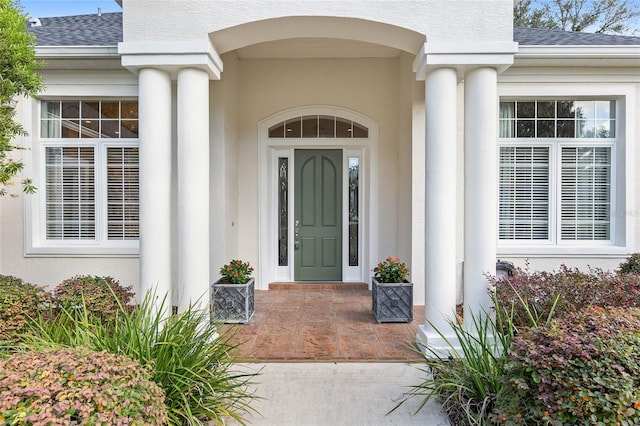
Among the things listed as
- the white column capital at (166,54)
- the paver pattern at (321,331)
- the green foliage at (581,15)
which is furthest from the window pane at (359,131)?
the green foliage at (581,15)

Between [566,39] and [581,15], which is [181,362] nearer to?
[566,39]

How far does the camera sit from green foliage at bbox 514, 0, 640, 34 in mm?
15992

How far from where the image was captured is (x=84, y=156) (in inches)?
243

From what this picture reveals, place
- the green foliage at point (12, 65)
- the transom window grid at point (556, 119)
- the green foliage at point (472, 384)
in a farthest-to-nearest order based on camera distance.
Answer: the transom window grid at point (556, 119) < the green foliage at point (12, 65) < the green foliage at point (472, 384)

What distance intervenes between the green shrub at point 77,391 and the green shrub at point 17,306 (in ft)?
5.69

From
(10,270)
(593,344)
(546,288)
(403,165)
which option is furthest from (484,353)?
(10,270)

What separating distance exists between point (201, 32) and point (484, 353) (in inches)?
167

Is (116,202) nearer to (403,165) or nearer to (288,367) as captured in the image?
(288,367)

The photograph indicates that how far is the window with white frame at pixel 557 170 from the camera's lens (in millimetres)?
6188

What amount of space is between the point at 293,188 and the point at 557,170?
448 centimetres

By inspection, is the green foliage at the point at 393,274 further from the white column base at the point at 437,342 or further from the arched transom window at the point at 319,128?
the arched transom window at the point at 319,128

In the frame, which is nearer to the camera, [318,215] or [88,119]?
[88,119]

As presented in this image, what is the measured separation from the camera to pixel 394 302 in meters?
5.27

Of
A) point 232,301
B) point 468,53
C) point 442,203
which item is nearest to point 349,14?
point 468,53
